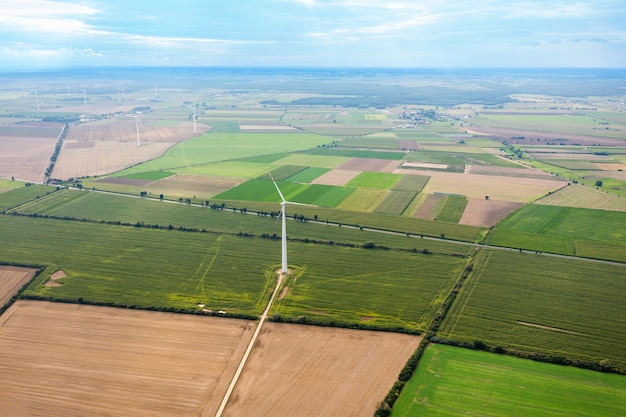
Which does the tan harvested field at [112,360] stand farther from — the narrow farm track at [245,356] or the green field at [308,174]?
the green field at [308,174]

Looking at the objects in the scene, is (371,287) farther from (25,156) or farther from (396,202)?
(25,156)

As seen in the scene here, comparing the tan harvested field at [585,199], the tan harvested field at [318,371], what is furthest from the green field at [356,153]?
the tan harvested field at [318,371]

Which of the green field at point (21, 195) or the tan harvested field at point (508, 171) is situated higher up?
the green field at point (21, 195)

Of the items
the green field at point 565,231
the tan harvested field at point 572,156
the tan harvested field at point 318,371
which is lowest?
the tan harvested field at point 318,371

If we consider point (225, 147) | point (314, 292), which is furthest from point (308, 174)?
point (314, 292)

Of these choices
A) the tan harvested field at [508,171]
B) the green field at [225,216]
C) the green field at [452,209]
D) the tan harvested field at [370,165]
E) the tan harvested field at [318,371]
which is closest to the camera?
the tan harvested field at [318,371]

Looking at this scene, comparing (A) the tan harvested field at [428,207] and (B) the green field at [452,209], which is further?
(A) the tan harvested field at [428,207]
